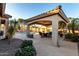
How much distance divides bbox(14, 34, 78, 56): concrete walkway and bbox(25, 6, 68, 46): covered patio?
0.63 feet

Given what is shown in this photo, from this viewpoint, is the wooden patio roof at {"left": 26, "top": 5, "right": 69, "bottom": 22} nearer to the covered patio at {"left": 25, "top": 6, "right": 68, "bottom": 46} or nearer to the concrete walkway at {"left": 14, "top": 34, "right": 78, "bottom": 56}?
the covered patio at {"left": 25, "top": 6, "right": 68, "bottom": 46}

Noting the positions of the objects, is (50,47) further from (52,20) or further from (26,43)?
(52,20)

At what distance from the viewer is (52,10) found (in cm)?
595

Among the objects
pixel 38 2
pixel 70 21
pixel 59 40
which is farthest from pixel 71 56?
pixel 38 2

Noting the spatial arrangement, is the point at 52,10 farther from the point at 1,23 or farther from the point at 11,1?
the point at 1,23

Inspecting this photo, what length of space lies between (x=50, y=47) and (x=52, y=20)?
848 mm

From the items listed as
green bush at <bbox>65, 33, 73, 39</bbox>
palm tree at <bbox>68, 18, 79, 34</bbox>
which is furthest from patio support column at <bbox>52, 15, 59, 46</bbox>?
palm tree at <bbox>68, 18, 79, 34</bbox>

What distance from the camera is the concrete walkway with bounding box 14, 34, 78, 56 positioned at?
5.72m

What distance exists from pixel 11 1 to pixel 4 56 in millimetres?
1610

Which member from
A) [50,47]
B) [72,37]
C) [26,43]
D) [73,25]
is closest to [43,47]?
[50,47]

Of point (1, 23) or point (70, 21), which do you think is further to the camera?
point (1, 23)

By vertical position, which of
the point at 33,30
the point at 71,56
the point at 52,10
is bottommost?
the point at 71,56

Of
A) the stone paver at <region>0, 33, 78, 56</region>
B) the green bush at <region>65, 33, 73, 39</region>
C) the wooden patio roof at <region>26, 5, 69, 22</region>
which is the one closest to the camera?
the stone paver at <region>0, 33, 78, 56</region>

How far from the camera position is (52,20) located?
20.2ft
